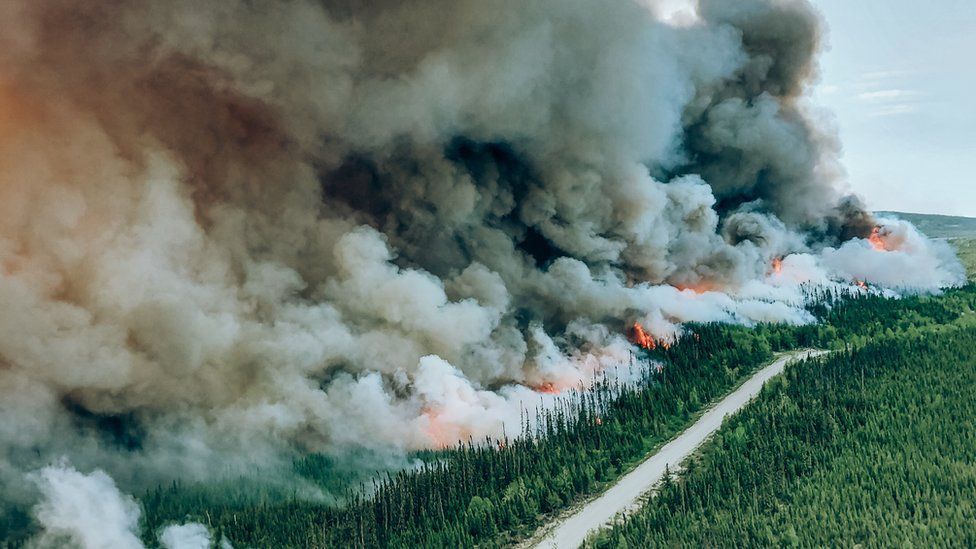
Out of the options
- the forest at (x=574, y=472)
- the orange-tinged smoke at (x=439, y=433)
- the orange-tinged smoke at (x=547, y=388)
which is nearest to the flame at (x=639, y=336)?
Result: the forest at (x=574, y=472)

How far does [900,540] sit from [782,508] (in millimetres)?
11941

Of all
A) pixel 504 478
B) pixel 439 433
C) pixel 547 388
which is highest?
pixel 547 388

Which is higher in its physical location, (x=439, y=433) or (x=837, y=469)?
(x=439, y=433)

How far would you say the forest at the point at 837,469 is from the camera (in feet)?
244

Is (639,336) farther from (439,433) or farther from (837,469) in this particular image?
(837,469)

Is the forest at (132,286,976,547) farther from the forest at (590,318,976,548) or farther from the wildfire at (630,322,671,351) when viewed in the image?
the forest at (590,318,976,548)

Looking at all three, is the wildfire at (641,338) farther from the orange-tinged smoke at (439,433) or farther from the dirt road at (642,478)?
the orange-tinged smoke at (439,433)

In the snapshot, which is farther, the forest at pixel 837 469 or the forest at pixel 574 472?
the forest at pixel 574 472

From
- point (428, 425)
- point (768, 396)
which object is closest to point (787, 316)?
point (768, 396)

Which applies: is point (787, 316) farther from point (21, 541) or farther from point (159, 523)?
point (21, 541)

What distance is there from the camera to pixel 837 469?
8812cm

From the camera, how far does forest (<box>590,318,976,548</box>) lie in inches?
2931

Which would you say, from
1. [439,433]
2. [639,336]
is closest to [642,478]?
[439,433]

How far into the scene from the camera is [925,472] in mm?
83938
